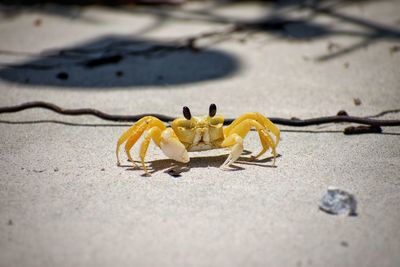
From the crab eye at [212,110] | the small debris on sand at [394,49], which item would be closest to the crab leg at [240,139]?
the crab eye at [212,110]

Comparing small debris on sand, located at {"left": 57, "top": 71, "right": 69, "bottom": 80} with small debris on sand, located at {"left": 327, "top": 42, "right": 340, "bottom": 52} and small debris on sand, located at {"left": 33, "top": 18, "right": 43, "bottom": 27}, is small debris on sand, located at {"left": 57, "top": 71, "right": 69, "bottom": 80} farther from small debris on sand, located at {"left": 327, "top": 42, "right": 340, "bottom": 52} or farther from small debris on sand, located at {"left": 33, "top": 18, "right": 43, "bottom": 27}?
small debris on sand, located at {"left": 327, "top": 42, "right": 340, "bottom": 52}

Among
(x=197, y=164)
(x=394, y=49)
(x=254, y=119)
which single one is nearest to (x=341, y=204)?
(x=254, y=119)

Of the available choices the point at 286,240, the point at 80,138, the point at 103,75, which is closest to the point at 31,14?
the point at 103,75

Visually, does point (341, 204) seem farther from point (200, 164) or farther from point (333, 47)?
point (333, 47)

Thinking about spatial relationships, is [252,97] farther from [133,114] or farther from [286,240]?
[286,240]

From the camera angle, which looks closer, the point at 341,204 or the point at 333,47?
the point at 341,204

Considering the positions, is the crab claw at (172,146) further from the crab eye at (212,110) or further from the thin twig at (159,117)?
the thin twig at (159,117)

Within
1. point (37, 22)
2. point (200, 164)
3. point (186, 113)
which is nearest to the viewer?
point (186, 113)
